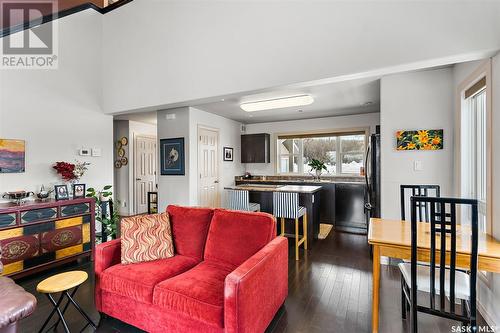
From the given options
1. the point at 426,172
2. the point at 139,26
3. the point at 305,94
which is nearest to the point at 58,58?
the point at 139,26

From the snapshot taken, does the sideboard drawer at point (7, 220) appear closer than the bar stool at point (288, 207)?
Yes

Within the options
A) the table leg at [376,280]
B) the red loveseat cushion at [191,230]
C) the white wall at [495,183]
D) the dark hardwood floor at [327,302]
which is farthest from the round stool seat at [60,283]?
the white wall at [495,183]

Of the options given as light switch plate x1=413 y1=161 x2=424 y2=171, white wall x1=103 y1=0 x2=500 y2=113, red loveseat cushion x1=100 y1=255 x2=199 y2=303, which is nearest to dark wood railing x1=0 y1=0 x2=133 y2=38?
white wall x1=103 y1=0 x2=500 y2=113

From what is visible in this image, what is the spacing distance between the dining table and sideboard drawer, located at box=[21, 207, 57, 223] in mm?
3525

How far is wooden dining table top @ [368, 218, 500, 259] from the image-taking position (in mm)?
1660

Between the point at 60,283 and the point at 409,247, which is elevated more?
the point at 409,247

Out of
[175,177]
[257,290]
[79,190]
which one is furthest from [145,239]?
[175,177]

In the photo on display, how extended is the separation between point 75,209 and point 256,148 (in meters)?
4.09

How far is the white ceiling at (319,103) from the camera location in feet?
11.8

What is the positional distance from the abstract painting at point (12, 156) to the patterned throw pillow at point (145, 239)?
83.8 inches

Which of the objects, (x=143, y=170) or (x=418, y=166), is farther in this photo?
(x=143, y=170)

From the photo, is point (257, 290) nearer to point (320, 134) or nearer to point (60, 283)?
point (60, 283)

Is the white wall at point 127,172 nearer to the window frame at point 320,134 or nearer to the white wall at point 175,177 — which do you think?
the white wall at point 175,177

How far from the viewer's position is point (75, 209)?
10.6 ft
